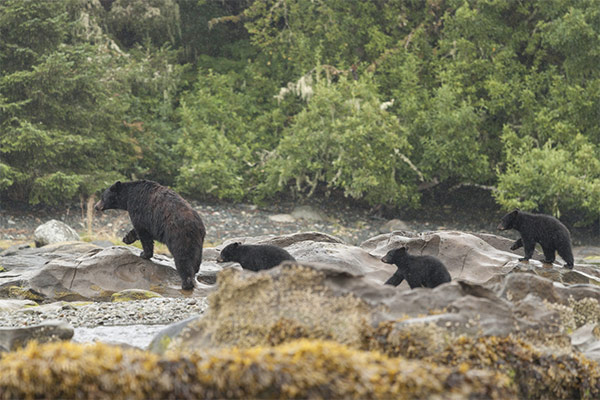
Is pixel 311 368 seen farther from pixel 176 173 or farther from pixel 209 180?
pixel 176 173

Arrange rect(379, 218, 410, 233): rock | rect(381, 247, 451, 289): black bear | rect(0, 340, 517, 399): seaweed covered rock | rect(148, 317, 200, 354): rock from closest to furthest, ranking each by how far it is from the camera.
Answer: rect(0, 340, 517, 399): seaweed covered rock
rect(148, 317, 200, 354): rock
rect(381, 247, 451, 289): black bear
rect(379, 218, 410, 233): rock

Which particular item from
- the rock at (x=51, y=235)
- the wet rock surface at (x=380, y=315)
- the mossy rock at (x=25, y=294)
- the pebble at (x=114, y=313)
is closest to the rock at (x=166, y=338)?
the wet rock surface at (x=380, y=315)

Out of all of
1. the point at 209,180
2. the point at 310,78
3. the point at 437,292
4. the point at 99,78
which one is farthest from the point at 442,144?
the point at 437,292

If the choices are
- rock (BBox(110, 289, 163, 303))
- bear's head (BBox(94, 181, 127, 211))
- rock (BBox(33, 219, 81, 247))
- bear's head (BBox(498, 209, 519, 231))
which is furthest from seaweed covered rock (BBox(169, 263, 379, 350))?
rock (BBox(33, 219, 81, 247))

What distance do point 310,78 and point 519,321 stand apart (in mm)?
21735

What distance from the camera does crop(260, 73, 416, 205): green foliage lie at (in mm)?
23766

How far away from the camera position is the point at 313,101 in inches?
973

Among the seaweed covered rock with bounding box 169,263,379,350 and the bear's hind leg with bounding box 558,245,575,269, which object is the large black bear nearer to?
the seaweed covered rock with bounding box 169,263,379,350

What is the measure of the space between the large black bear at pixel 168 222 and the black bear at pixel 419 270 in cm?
301

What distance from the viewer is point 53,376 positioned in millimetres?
3811

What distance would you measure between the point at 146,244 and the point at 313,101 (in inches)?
573

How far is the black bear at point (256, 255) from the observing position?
8.45 m

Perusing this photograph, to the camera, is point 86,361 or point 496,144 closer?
point 86,361

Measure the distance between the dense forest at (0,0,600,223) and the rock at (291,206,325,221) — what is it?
832 millimetres
